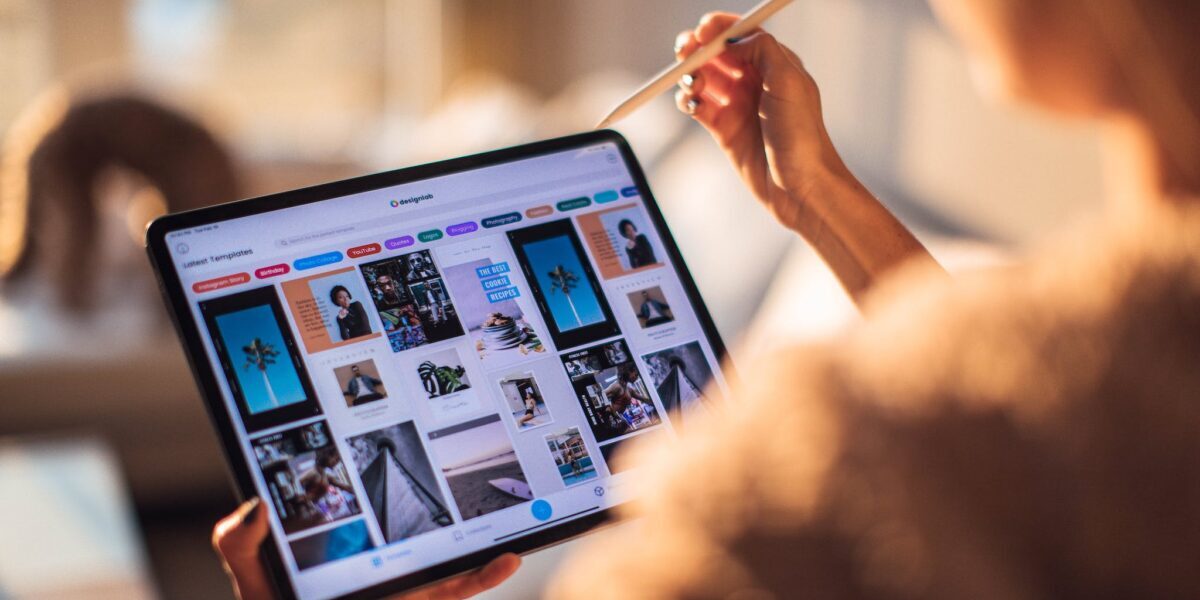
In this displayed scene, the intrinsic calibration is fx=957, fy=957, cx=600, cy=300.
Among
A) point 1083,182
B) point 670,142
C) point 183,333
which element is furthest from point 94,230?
point 1083,182

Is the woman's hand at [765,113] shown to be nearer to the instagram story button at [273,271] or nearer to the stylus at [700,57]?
the stylus at [700,57]

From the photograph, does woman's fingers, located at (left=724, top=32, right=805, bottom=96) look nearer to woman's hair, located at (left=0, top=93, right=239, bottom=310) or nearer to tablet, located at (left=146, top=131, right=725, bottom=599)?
tablet, located at (left=146, top=131, right=725, bottom=599)

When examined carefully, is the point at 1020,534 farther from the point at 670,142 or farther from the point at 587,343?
the point at 670,142

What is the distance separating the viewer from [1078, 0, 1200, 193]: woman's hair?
44cm

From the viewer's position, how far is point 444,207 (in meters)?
0.79

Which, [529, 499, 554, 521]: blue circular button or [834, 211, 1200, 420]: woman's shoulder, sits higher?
[529, 499, 554, 521]: blue circular button

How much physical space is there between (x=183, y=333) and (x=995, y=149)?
116 centimetres

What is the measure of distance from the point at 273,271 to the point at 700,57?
1.26ft

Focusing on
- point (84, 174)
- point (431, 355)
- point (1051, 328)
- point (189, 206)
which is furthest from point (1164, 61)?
point (84, 174)

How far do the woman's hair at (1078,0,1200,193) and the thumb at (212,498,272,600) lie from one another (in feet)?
1.89

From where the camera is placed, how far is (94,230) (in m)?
2.00

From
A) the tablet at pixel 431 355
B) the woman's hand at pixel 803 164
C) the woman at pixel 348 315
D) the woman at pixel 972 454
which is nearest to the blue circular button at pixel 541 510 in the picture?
the tablet at pixel 431 355

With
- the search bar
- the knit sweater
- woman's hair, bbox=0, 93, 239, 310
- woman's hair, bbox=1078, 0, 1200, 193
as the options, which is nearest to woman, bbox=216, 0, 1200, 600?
the knit sweater

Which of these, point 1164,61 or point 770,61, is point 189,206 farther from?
point 1164,61
